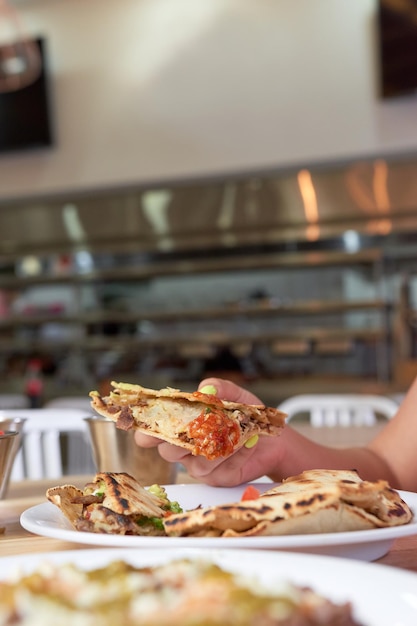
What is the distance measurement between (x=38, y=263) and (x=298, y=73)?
91.2 inches

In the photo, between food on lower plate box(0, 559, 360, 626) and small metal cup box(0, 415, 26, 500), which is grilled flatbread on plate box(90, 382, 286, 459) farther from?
food on lower plate box(0, 559, 360, 626)

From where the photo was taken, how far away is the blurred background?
5.16 m

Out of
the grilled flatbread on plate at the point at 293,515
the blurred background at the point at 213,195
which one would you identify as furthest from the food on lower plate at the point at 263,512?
the blurred background at the point at 213,195

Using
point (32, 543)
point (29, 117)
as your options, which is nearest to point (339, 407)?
point (32, 543)

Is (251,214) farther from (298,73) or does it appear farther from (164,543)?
(164,543)

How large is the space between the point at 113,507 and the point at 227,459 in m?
0.38

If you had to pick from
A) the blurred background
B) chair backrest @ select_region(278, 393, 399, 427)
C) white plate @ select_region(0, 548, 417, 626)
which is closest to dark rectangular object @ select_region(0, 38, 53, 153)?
the blurred background

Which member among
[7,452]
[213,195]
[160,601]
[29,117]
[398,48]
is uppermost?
[398,48]

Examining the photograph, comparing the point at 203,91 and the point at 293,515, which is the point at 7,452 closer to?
the point at 293,515

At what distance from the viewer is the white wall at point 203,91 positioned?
5.13 metres

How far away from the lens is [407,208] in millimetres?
5102

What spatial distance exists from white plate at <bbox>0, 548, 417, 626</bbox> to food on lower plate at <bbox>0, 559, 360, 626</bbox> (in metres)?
0.04

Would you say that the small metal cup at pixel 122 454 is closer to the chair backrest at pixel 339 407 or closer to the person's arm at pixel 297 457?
the person's arm at pixel 297 457

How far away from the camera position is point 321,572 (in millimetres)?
603
